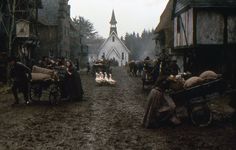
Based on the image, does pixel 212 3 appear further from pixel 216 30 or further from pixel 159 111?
pixel 159 111

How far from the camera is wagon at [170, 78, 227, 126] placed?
12.8 metres

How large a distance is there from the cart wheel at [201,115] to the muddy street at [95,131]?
23 centimetres

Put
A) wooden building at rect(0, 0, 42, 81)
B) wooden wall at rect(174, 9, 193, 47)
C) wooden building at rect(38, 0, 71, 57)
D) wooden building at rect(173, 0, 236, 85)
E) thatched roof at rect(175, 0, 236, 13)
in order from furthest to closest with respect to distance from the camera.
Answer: wooden building at rect(38, 0, 71, 57) < wooden building at rect(0, 0, 42, 81) < wooden wall at rect(174, 9, 193, 47) < wooden building at rect(173, 0, 236, 85) < thatched roof at rect(175, 0, 236, 13)

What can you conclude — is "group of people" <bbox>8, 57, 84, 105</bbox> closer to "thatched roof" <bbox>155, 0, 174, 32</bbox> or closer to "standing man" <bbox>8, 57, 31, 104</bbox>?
"standing man" <bbox>8, 57, 31, 104</bbox>

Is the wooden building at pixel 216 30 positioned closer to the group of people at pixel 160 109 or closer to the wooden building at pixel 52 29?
the group of people at pixel 160 109

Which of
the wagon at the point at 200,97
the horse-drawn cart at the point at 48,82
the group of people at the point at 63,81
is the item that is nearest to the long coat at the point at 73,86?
the group of people at the point at 63,81

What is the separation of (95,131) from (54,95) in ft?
22.0

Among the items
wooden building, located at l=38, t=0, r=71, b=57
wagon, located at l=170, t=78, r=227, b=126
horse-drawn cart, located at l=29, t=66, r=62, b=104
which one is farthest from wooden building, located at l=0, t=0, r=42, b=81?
wagon, located at l=170, t=78, r=227, b=126

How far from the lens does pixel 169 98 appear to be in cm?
1305

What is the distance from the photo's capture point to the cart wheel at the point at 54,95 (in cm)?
1822

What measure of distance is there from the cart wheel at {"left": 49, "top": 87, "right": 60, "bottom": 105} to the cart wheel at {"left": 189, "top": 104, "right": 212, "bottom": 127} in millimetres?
7197

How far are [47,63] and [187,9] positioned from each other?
8.83 metres

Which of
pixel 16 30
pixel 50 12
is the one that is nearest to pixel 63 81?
pixel 16 30

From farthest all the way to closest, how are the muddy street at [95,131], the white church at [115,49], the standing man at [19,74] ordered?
the white church at [115,49], the standing man at [19,74], the muddy street at [95,131]
